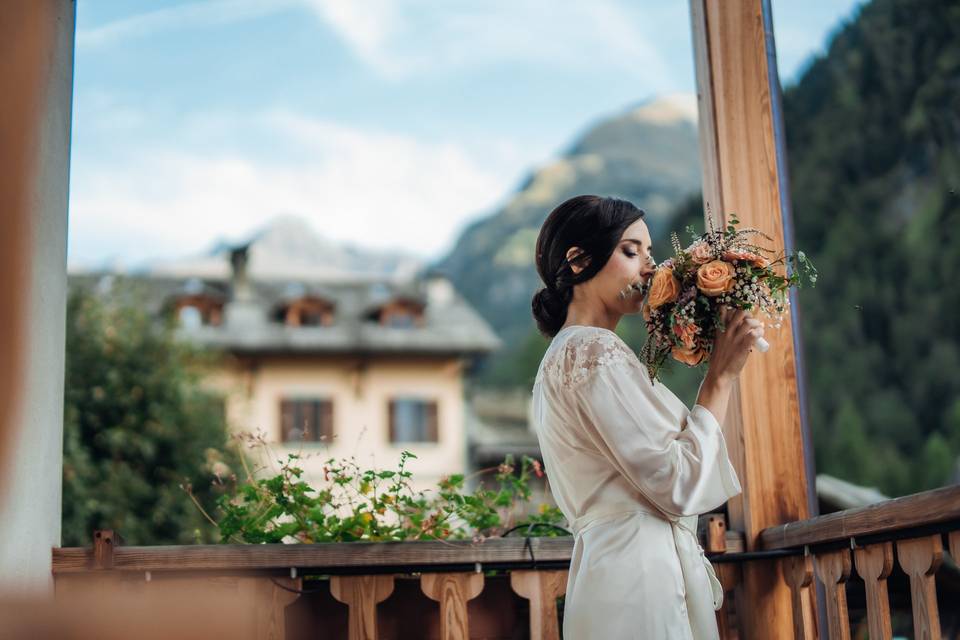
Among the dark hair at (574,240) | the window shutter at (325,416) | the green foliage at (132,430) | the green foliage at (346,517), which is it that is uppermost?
the window shutter at (325,416)

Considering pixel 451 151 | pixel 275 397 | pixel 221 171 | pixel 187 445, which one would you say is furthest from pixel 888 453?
pixel 451 151

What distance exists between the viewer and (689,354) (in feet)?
7.68

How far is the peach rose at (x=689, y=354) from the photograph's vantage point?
2.34 meters

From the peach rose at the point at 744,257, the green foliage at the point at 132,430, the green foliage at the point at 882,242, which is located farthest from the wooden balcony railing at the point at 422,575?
the green foliage at the point at 882,242

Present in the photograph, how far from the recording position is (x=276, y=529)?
9.46ft

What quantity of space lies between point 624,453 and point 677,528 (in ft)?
0.73

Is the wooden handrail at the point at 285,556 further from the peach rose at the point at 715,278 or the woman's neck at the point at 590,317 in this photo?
the peach rose at the point at 715,278

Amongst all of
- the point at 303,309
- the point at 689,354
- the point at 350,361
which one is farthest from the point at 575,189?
the point at 689,354

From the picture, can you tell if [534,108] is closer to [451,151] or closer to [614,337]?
[451,151]

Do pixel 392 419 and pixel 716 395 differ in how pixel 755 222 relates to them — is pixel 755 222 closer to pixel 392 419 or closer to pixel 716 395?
pixel 716 395

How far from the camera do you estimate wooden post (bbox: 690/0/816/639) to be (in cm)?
294

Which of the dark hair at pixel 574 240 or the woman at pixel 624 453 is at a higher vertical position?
the dark hair at pixel 574 240

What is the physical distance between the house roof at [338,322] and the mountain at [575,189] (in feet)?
102

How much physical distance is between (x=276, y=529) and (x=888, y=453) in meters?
32.4
